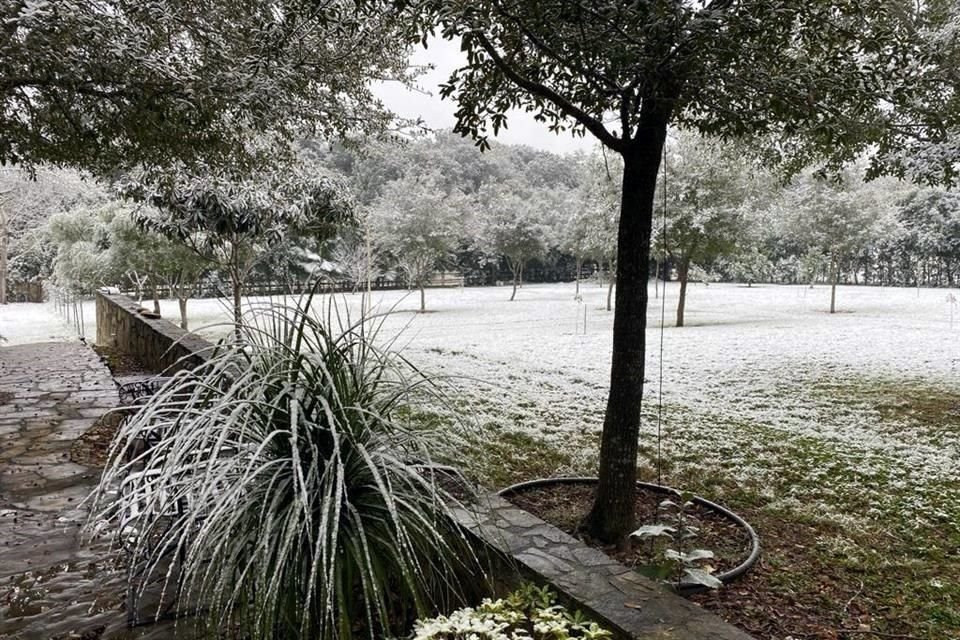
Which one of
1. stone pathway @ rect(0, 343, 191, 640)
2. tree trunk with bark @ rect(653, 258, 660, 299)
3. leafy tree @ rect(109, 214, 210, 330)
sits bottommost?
stone pathway @ rect(0, 343, 191, 640)

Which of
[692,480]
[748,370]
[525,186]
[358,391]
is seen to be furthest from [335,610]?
[525,186]

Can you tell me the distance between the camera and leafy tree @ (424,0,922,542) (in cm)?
217

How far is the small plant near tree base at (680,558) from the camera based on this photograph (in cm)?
212

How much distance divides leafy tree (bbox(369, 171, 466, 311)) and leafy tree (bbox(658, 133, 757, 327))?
7.72 m

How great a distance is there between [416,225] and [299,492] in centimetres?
1723

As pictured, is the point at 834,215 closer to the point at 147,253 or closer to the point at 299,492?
the point at 147,253

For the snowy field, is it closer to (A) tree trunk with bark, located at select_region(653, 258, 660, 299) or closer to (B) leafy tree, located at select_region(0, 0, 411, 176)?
(A) tree trunk with bark, located at select_region(653, 258, 660, 299)

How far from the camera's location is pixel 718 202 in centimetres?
1241

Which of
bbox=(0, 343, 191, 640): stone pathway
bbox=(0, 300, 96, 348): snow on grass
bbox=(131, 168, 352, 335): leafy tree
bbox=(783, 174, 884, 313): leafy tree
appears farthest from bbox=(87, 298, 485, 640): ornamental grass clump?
bbox=(783, 174, 884, 313): leafy tree

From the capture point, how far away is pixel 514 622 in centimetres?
151

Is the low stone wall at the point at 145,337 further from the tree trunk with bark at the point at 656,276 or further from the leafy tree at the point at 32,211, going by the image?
the leafy tree at the point at 32,211

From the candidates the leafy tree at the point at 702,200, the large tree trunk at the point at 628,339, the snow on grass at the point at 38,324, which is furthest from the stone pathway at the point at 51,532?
the leafy tree at the point at 702,200

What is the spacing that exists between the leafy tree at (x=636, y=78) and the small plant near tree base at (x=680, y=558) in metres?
0.31

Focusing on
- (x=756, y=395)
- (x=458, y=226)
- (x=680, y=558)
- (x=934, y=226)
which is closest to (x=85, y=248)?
(x=458, y=226)
